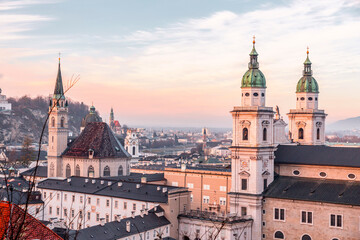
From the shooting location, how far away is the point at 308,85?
67.0 m

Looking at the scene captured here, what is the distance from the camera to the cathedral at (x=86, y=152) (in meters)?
75.1

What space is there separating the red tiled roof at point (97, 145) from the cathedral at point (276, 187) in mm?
27896

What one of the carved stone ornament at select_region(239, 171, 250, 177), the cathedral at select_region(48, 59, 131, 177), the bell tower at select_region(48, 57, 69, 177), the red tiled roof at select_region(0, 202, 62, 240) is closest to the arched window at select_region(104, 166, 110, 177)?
the cathedral at select_region(48, 59, 131, 177)

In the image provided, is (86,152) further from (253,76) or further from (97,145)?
(253,76)

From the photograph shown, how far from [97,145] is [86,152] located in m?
1.95

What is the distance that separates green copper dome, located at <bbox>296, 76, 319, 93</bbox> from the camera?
2633 inches

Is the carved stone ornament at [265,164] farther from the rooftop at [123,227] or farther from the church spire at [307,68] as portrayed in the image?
the church spire at [307,68]

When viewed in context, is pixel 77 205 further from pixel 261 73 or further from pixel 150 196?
pixel 261 73

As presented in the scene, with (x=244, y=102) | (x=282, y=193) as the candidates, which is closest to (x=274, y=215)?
(x=282, y=193)

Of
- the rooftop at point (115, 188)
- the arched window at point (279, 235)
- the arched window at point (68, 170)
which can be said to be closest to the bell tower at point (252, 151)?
the arched window at point (279, 235)

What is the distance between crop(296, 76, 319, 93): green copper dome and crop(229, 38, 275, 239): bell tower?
49.7ft

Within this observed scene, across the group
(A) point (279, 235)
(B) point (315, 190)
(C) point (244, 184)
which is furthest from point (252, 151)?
(A) point (279, 235)

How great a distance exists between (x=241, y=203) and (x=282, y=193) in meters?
4.40

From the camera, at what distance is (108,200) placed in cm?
5584
